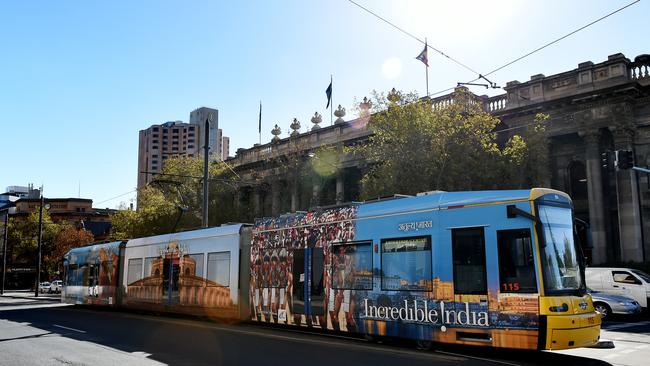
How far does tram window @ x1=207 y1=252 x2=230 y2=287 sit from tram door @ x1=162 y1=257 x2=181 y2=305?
247 cm

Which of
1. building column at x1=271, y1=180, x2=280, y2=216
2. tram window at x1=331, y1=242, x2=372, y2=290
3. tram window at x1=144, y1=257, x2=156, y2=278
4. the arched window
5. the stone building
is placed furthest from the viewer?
building column at x1=271, y1=180, x2=280, y2=216

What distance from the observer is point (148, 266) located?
72.9 ft

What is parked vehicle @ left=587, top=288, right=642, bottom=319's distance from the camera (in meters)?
19.9

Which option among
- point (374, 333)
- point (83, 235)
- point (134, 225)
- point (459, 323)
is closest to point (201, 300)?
point (374, 333)

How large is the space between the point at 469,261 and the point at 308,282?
4890 millimetres

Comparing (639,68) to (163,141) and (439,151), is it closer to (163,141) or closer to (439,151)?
(439,151)

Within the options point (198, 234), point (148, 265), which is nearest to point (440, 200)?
point (198, 234)

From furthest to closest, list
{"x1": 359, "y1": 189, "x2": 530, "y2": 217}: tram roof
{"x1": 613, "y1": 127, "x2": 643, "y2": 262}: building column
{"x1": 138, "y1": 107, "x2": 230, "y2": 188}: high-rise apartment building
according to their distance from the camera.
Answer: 1. {"x1": 138, "y1": 107, "x2": 230, "y2": 188}: high-rise apartment building
2. {"x1": 613, "y1": 127, "x2": 643, "y2": 262}: building column
3. {"x1": 359, "y1": 189, "x2": 530, "y2": 217}: tram roof

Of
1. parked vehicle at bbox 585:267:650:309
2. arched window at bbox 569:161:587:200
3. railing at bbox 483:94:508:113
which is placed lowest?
parked vehicle at bbox 585:267:650:309

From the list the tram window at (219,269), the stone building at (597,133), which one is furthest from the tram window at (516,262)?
the stone building at (597,133)

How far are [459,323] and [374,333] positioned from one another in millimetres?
2418

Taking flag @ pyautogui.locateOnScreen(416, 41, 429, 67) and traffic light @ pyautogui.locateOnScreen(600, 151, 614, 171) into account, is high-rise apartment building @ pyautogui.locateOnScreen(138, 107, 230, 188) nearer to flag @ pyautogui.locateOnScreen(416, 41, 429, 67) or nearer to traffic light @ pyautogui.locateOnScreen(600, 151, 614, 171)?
flag @ pyautogui.locateOnScreen(416, 41, 429, 67)

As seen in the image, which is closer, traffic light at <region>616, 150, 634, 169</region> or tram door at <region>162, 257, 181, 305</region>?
traffic light at <region>616, 150, 634, 169</region>

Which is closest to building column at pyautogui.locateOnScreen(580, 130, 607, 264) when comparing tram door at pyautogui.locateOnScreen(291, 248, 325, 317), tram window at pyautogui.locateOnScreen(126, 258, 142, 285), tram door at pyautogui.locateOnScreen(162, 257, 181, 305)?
tram door at pyautogui.locateOnScreen(291, 248, 325, 317)
